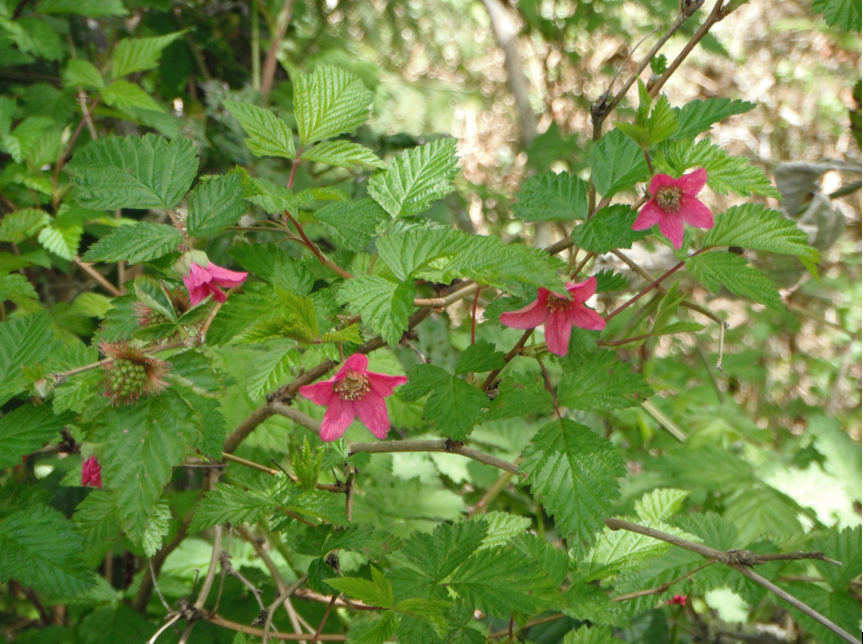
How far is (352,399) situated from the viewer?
820 millimetres

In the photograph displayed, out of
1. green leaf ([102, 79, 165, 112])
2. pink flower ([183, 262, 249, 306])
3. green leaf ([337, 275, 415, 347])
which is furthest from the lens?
green leaf ([102, 79, 165, 112])

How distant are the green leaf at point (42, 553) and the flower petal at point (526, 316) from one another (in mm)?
656

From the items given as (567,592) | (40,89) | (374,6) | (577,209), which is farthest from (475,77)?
(567,592)

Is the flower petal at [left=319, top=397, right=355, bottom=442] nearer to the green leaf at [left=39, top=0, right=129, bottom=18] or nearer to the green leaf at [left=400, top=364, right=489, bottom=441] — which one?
the green leaf at [left=400, top=364, right=489, bottom=441]

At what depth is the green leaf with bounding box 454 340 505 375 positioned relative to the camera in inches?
30.5

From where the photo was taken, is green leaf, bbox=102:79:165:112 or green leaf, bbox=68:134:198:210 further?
green leaf, bbox=102:79:165:112

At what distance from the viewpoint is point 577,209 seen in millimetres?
824

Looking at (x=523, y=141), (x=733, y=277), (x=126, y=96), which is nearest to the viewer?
(x=733, y=277)

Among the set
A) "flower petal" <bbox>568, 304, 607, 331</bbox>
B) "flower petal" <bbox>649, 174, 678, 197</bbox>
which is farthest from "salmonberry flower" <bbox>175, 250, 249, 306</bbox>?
"flower petal" <bbox>649, 174, 678, 197</bbox>

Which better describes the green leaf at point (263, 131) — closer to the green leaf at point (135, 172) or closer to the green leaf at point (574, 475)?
the green leaf at point (135, 172)

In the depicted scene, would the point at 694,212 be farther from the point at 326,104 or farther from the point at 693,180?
the point at 326,104

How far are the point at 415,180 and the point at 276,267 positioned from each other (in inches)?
8.3

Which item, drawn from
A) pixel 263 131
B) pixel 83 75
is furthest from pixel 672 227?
pixel 83 75

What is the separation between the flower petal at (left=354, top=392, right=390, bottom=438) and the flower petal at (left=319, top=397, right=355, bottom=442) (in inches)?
0.5
